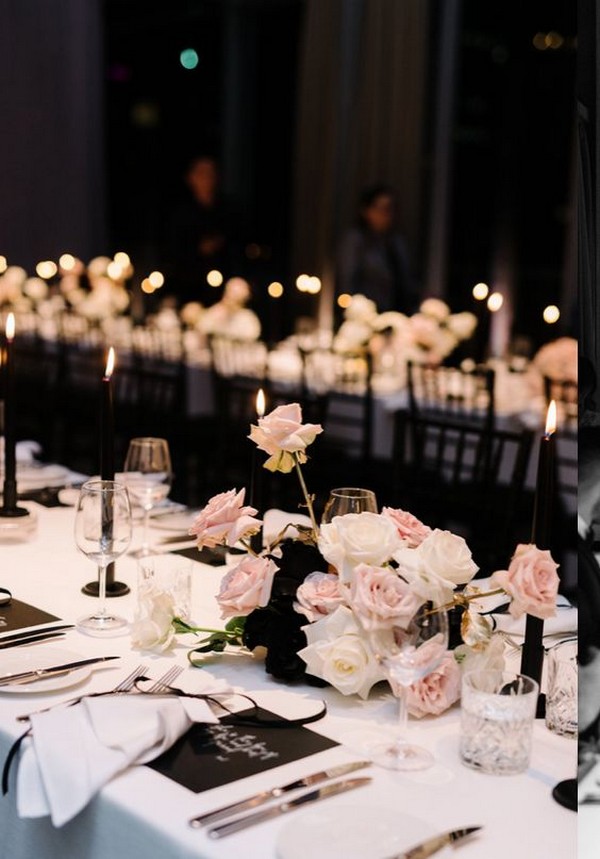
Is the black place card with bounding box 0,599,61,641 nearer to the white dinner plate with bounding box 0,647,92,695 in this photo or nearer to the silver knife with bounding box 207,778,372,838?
the white dinner plate with bounding box 0,647,92,695

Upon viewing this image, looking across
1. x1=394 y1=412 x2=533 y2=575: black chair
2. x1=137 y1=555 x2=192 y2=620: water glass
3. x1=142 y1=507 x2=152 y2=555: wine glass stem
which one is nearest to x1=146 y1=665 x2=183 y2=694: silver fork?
x1=137 y1=555 x2=192 y2=620: water glass

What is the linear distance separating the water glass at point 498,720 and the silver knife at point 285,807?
0.16 metres

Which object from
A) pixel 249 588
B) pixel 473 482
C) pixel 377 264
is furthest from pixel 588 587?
pixel 377 264

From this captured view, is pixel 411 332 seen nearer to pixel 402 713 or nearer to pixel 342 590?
pixel 342 590

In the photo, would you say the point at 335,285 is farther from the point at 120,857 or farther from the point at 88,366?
the point at 120,857

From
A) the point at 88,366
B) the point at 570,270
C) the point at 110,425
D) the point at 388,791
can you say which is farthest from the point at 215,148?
the point at 388,791

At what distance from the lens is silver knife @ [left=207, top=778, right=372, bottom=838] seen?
1380mm

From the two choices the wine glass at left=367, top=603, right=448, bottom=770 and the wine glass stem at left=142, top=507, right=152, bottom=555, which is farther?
the wine glass stem at left=142, top=507, right=152, bottom=555

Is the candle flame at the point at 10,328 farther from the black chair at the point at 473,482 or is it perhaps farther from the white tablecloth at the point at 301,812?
the black chair at the point at 473,482

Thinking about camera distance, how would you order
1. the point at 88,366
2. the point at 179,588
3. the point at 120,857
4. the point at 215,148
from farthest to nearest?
the point at 215,148 < the point at 88,366 < the point at 179,588 < the point at 120,857

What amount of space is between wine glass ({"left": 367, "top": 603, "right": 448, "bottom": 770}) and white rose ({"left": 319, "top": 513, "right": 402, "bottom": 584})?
11 cm

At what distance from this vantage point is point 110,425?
7.31 ft

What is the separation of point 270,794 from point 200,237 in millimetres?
7148

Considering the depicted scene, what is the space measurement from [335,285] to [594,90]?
26.2 feet
